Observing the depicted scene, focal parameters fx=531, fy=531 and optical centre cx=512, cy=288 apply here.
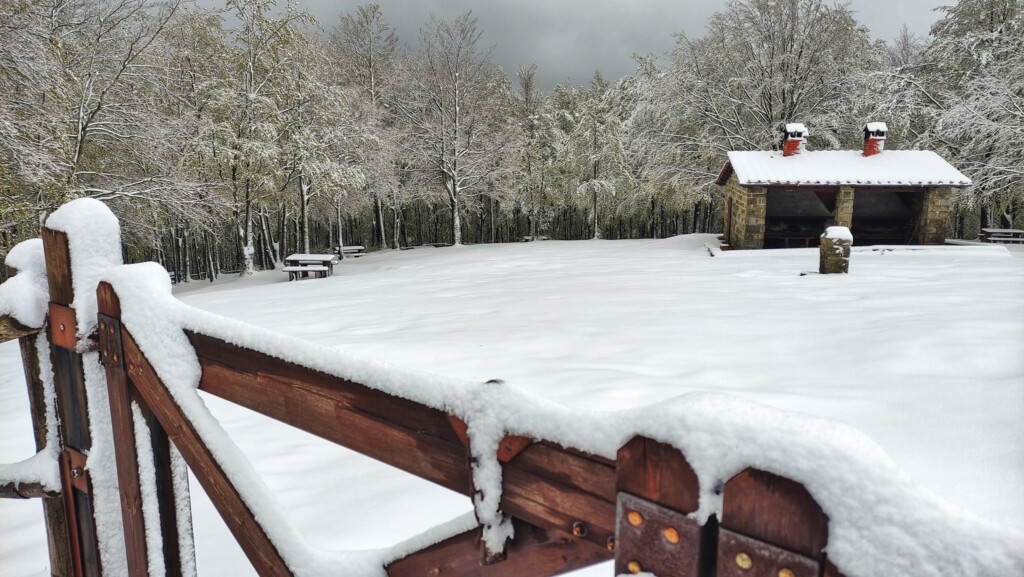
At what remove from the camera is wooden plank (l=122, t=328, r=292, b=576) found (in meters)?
1.53

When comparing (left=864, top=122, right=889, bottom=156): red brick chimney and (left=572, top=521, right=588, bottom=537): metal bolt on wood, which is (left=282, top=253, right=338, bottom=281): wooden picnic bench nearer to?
(left=572, top=521, right=588, bottom=537): metal bolt on wood

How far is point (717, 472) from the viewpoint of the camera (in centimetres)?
71

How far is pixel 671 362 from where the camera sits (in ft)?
14.3

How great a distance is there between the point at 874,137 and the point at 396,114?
2123 centimetres

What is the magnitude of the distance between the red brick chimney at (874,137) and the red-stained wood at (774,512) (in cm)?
2020

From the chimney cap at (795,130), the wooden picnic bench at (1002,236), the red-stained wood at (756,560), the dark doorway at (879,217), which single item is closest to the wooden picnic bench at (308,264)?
the chimney cap at (795,130)

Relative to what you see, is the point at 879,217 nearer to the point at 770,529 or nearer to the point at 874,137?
the point at 874,137

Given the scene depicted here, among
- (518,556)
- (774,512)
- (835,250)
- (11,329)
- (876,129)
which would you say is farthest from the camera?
(876,129)

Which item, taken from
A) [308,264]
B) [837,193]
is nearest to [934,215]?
[837,193]

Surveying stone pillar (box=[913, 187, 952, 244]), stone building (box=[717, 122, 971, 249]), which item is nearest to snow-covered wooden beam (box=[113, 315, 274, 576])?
stone building (box=[717, 122, 971, 249])

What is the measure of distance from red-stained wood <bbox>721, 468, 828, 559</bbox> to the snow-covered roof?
16200 mm

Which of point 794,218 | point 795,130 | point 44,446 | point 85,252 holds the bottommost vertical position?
point 44,446

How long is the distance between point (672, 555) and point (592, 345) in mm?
4249

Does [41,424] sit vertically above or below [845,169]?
below
